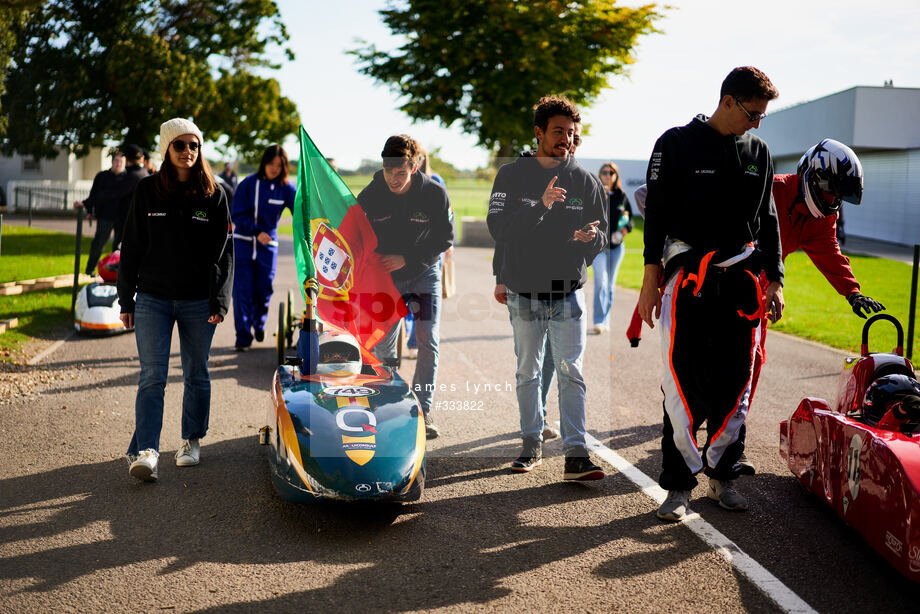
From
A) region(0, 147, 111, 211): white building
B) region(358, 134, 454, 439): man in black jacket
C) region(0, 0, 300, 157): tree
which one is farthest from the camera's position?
region(0, 147, 111, 211): white building

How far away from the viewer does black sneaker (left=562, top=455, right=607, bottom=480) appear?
16.6 feet

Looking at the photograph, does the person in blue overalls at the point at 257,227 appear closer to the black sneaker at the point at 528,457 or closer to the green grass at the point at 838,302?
the black sneaker at the point at 528,457

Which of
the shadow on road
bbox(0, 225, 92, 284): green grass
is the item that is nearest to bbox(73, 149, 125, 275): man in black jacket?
bbox(0, 225, 92, 284): green grass

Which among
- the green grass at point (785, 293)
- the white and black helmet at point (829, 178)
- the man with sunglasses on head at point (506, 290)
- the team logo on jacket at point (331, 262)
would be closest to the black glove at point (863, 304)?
the white and black helmet at point (829, 178)

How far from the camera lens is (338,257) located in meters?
6.11

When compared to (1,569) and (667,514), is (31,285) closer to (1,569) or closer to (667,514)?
(1,569)

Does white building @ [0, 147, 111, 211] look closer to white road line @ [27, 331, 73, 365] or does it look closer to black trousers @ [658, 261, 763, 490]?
white road line @ [27, 331, 73, 365]

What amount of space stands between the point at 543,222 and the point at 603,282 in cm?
577

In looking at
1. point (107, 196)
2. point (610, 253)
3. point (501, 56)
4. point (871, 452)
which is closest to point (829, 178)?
point (871, 452)

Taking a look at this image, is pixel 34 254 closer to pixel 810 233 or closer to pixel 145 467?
pixel 145 467

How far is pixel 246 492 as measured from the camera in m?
4.90

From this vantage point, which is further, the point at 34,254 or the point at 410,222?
the point at 34,254

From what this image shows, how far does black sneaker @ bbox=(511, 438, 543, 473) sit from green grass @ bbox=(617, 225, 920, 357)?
4873 mm

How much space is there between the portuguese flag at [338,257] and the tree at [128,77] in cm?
2883
